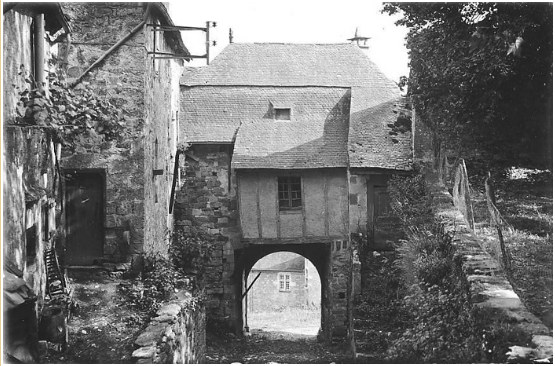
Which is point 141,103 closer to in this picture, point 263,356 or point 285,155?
point 285,155

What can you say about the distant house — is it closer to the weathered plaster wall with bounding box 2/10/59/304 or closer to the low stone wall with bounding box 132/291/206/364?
the low stone wall with bounding box 132/291/206/364

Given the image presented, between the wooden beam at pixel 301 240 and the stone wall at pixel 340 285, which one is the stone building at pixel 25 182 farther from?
the stone wall at pixel 340 285

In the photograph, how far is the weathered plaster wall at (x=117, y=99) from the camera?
12789 millimetres

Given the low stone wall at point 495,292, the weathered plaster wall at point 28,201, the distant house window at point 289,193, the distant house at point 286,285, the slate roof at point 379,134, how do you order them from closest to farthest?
the low stone wall at point 495,292 → the weathered plaster wall at point 28,201 → the slate roof at point 379,134 → the distant house window at point 289,193 → the distant house at point 286,285

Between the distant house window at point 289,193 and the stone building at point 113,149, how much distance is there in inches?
160

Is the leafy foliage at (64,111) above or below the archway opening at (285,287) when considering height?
above

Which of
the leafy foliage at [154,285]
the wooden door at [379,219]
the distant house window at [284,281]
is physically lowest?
the distant house window at [284,281]

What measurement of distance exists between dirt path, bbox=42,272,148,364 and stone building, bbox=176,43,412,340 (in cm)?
488

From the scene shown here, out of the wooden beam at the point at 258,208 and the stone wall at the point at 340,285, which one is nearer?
the wooden beam at the point at 258,208

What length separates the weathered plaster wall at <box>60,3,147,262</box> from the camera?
12789 mm

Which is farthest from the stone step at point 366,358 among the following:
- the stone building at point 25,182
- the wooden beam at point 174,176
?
the wooden beam at point 174,176

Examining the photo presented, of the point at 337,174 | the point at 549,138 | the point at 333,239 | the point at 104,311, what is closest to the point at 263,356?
the point at 333,239

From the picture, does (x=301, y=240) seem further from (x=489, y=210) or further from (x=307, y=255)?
(x=489, y=210)

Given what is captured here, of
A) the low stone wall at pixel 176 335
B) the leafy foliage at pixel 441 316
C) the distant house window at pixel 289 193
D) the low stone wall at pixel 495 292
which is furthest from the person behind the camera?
the distant house window at pixel 289 193
